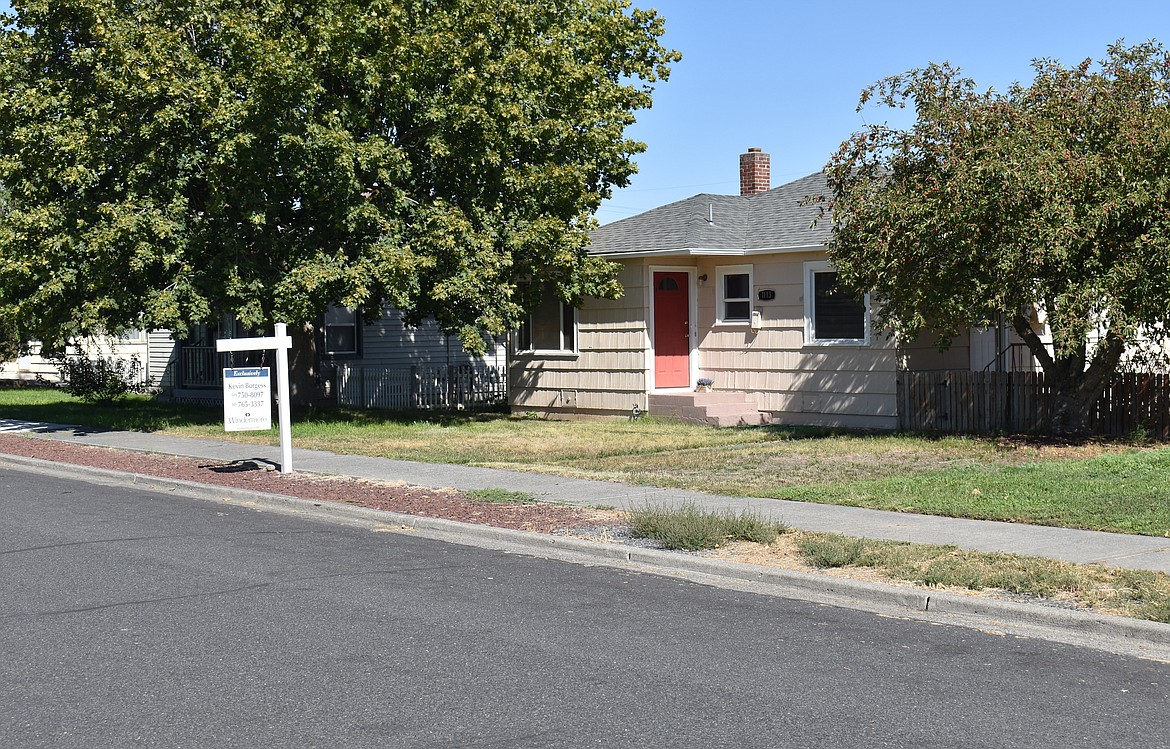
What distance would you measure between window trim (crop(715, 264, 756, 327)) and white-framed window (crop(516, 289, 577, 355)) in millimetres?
3179

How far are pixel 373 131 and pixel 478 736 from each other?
17.7 metres

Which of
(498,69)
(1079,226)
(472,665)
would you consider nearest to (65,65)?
(498,69)

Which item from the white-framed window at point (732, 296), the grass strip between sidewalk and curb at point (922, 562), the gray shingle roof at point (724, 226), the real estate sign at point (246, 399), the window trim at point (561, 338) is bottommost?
the grass strip between sidewalk and curb at point (922, 562)

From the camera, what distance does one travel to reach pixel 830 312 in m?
22.0

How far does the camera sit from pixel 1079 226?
1570 cm

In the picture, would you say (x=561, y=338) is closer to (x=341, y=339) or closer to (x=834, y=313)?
(x=834, y=313)

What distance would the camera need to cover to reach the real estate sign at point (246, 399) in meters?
15.9

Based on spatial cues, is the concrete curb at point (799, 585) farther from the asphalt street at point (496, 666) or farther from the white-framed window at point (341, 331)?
the white-framed window at point (341, 331)

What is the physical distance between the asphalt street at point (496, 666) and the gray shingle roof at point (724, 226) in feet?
44.4

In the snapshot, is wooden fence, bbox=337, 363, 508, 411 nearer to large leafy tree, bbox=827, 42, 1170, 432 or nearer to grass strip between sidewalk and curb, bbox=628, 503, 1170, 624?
large leafy tree, bbox=827, 42, 1170, 432

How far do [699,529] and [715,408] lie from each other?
12.5 meters

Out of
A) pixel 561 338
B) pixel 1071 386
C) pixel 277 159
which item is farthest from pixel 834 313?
pixel 277 159

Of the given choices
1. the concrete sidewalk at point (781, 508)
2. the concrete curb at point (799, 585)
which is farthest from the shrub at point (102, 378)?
the concrete curb at point (799, 585)

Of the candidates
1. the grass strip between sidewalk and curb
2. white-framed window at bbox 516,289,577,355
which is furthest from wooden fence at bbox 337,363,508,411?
the grass strip between sidewalk and curb
